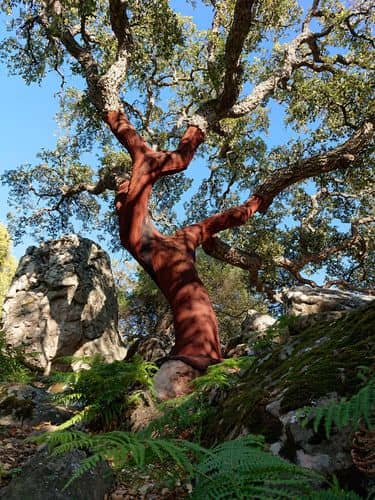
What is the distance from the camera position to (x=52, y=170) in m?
16.4

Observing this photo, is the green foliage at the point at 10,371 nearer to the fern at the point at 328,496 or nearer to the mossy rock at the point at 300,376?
the mossy rock at the point at 300,376

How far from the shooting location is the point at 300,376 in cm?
276

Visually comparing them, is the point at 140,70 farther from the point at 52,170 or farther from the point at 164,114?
the point at 52,170

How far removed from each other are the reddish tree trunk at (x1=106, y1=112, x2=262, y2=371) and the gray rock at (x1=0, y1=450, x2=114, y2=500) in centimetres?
430

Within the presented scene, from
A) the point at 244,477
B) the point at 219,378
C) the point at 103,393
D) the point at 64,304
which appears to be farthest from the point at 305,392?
the point at 64,304

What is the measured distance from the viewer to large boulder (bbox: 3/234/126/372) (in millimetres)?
12953

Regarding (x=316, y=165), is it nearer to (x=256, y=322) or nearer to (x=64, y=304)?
(x=256, y=322)

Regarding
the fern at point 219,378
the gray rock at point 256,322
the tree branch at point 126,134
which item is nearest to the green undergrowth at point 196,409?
the fern at point 219,378

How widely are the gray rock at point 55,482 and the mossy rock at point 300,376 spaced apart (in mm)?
975

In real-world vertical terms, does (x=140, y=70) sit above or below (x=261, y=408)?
above

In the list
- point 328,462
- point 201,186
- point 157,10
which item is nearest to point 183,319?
point 328,462

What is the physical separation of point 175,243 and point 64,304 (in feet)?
21.4

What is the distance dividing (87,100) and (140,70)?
92.4 inches

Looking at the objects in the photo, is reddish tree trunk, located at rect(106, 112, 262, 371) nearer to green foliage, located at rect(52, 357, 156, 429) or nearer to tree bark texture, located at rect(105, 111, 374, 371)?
tree bark texture, located at rect(105, 111, 374, 371)
